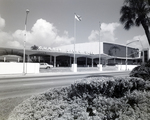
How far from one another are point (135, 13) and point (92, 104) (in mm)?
3047

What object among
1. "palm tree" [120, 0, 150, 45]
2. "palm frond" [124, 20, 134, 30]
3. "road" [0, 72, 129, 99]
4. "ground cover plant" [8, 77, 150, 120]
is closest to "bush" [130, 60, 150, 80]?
"road" [0, 72, 129, 99]

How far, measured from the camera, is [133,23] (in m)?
4.11

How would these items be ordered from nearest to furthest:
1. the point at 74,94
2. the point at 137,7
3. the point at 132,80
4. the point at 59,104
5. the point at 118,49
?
the point at 59,104 → the point at 74,94 → the point at 132,80 → the point at 137,7 → the point at 118,49

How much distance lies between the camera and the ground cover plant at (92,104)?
6.81ft

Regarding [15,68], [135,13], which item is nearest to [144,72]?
[135,13]

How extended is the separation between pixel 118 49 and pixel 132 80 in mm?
A: 3299

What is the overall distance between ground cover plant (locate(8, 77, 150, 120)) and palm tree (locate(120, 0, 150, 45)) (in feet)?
6.63

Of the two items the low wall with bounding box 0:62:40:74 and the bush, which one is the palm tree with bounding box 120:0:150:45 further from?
the low wall with bounding box 0:62:40:74

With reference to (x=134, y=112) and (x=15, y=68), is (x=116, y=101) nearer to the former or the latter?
(x=134, y=112)

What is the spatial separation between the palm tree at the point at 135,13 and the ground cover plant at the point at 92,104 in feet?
6.63

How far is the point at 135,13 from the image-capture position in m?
3.98

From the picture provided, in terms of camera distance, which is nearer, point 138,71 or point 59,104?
point 59,104

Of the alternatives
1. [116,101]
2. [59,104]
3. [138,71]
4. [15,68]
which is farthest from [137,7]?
[15,68]

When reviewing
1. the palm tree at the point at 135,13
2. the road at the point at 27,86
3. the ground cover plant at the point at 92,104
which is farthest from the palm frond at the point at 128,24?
the ground cover plant at the point at 92,104
